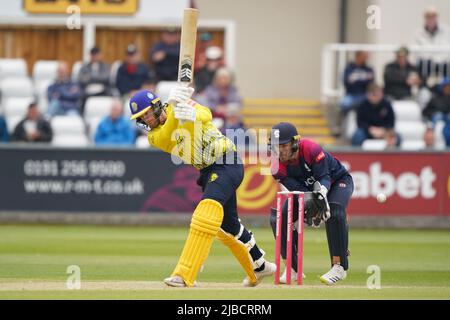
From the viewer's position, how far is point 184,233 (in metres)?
16.8

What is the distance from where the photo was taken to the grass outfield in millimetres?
9844

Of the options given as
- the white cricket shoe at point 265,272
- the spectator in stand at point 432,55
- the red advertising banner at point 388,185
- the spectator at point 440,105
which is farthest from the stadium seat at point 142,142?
the white cricket shoe at point 265,272

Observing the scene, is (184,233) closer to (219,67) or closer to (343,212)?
(219,67)

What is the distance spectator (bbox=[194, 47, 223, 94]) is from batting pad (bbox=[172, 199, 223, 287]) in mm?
10291

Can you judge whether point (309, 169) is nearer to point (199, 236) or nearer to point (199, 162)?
point (199, 162)

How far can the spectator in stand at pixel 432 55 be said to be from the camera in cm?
2098

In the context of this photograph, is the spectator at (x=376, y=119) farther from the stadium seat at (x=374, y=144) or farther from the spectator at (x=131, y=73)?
the spectator at (x=131, y=73)

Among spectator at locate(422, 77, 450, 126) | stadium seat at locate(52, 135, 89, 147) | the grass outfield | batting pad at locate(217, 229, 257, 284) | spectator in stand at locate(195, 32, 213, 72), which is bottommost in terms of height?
the grass outfield

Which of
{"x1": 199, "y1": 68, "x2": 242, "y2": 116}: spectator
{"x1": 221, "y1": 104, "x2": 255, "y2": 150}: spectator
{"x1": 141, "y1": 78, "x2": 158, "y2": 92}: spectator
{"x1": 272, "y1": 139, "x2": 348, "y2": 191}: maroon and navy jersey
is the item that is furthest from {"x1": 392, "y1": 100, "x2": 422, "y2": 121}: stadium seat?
{"x1": 272, "y1": 139, "x2": 348, "y2": 191}: maroon and navy jersey

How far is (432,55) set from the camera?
21.1 metres

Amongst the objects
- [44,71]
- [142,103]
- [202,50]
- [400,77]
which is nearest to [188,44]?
[142,103]

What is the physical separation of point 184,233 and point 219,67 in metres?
4.71

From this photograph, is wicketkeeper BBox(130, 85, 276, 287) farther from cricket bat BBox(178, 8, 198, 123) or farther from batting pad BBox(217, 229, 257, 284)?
cricket bat BBox(178, 8, 198, 123)
